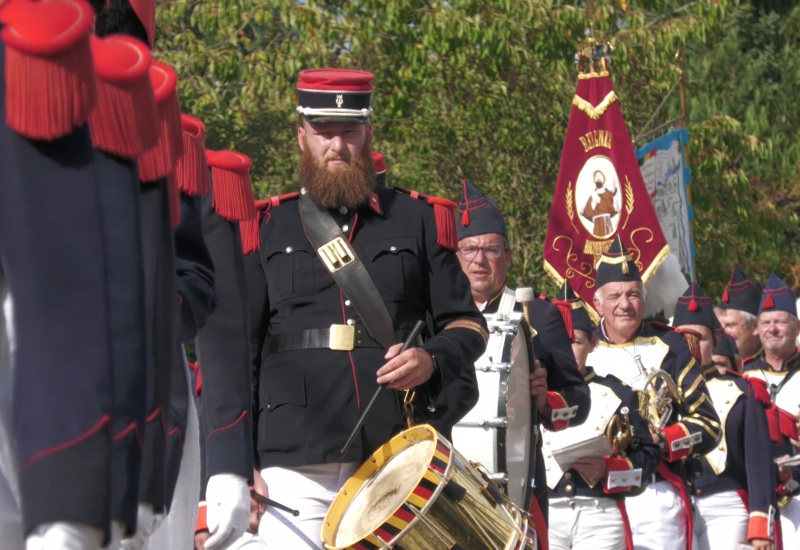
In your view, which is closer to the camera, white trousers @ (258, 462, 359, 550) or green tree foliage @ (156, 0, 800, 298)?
white trousers @ (258, 462, 359, 550)

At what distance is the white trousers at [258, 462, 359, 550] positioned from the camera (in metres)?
5.81

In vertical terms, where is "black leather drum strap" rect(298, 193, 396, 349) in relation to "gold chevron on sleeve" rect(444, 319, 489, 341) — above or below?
above

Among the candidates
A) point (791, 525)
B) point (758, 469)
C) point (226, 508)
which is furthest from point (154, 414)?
point (791, 525)

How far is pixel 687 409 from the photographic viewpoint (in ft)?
31.8

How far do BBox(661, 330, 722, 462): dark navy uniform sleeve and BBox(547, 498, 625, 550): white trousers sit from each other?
0.61m

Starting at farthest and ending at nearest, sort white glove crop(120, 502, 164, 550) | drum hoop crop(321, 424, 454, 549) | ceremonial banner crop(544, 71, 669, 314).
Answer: ceremonial banner crop(544, 71, 669, 314) → drum hoop crop(321, 424, 454, 549) → white glove crop(120, 502, 164, 550)

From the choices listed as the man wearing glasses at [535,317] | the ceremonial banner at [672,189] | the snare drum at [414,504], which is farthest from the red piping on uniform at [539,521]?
the ceremonial banner at [672,189]

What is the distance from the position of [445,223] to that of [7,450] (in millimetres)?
3479

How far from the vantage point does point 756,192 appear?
2330 centimetres

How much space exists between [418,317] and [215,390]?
2018mm

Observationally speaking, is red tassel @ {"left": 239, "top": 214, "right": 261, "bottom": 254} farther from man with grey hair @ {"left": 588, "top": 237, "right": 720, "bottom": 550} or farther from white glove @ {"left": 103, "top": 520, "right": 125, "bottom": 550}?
man with grey hair @ {"left": 588, "top": 237, "right": 720, "bottom": 550}

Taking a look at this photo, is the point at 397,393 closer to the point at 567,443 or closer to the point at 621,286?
the point at 567,443

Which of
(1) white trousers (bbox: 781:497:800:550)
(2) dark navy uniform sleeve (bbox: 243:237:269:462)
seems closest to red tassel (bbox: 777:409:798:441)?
(1) white trousers (bbox: 781:497:800:550)

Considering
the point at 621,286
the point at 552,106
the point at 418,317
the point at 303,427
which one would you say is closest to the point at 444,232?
the point at 418,317
